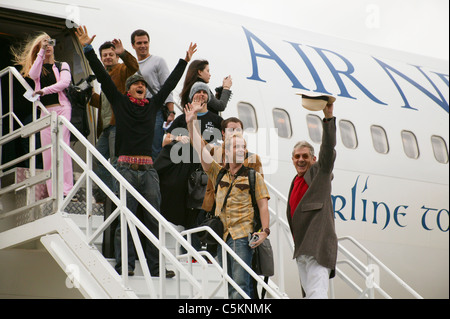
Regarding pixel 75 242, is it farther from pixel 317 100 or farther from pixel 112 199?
pixel 317 100

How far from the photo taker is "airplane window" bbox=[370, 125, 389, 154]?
11.1 meters

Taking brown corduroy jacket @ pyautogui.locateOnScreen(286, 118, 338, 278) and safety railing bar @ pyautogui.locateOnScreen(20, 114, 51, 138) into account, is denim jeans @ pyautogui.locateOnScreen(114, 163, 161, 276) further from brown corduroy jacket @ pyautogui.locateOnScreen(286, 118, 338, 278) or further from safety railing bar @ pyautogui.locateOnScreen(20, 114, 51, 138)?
brown corduroy jacket @ pyautogui.locateOnScreen(286, 118, 338, 278)

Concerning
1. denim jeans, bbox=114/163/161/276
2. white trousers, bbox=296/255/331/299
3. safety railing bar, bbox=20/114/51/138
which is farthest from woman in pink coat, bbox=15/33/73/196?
white trousers, bbox=296/255/331/299

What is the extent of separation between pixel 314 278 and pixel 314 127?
4.70 meters

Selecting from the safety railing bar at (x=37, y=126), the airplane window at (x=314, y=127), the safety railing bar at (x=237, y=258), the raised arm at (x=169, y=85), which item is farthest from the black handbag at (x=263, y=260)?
the airplane window at (x=314, y=127)

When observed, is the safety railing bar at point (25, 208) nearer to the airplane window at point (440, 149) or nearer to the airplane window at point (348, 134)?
the airplane window at point (348, 134)

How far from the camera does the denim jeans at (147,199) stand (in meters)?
6.62

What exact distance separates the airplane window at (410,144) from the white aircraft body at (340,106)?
0.06 feet

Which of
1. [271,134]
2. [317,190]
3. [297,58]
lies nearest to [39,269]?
[317,190]

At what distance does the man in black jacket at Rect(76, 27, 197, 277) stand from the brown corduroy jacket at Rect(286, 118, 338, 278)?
1375 millimetres

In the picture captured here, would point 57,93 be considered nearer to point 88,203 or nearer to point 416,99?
point 88,203

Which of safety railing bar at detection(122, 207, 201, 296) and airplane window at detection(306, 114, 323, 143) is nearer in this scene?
safety railing bar at detection(122, 207, 201, 296)

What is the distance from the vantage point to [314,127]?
1054 cm

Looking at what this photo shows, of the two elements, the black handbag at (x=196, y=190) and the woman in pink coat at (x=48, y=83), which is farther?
the black handbag at (x=196, y=190)
